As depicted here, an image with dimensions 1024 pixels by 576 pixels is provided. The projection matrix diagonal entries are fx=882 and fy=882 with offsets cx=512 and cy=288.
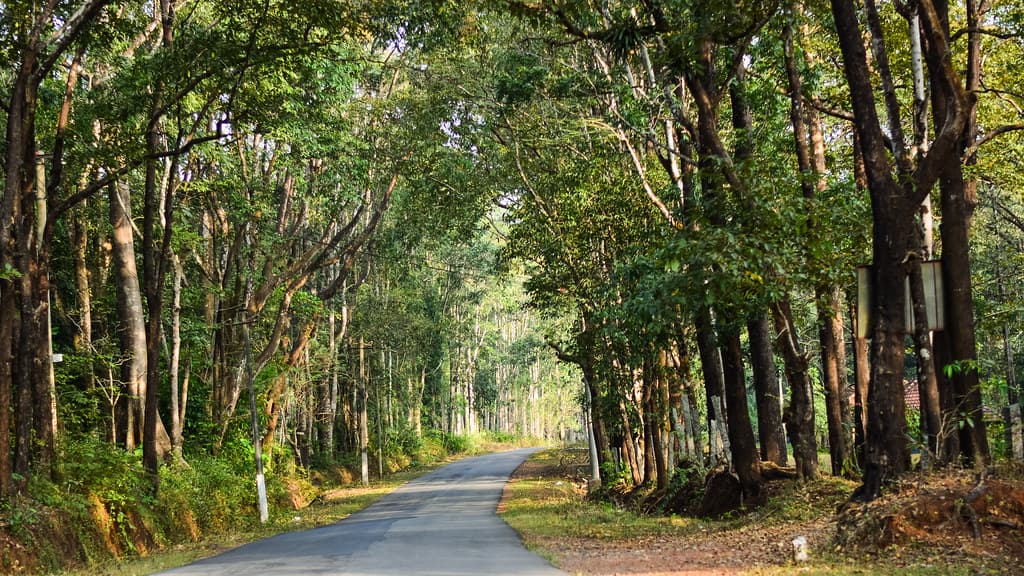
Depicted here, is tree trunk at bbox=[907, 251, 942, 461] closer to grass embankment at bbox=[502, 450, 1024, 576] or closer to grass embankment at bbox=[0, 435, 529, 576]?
grass embankment at bbox=[502, 450, 1024, 576]

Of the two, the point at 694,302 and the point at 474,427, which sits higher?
the point at 694,302

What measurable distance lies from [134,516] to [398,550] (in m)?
7.34

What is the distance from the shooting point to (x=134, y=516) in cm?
1720

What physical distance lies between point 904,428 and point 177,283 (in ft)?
58.5

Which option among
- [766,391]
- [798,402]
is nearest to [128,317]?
[766,391]

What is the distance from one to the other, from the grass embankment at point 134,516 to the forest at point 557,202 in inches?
4.9

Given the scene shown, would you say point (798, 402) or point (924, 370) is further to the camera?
point (798, 402)

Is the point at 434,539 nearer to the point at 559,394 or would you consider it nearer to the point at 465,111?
the point at 465,111

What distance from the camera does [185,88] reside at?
16.3 meters

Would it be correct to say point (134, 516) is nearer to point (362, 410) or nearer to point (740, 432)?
point (740, 432)

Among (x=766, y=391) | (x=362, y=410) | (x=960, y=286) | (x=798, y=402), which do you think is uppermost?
(x=960, y=286)

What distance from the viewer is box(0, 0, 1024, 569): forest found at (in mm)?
11453

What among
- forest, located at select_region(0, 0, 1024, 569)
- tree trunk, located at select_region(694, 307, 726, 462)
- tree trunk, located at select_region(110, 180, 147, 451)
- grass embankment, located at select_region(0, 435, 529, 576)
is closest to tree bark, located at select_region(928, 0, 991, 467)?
forest, located at select_region(0, 0, 1024, 569)

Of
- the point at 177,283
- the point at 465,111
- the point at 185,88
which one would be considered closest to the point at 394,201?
the point at 465,111
